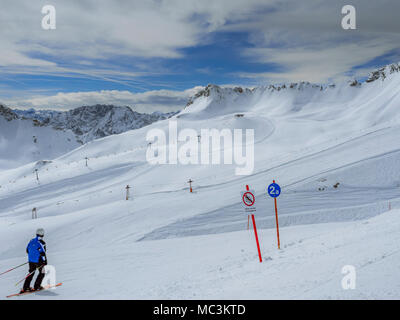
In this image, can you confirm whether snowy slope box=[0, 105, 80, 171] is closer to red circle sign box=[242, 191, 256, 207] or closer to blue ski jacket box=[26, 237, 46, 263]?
blue ski jacket box=[26, 237, 46, 263]

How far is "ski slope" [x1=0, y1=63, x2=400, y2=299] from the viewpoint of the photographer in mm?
6734

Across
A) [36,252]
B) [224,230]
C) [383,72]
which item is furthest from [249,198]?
[383,72]

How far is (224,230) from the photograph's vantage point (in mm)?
14242

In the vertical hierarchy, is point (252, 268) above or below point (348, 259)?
below

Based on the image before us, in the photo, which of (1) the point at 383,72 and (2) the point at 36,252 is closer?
(2) the point at 36,252

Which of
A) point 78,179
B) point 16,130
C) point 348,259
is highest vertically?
point 16,130

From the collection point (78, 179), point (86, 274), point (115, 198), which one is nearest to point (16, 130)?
point (78, 179)

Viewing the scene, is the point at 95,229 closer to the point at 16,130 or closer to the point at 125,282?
the point at 125,282

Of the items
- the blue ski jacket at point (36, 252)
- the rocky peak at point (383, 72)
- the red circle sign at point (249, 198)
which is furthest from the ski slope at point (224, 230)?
the rocky peak at point (383, 72)

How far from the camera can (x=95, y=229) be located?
620 inches

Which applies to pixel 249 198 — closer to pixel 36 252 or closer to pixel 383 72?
pixel 36 252

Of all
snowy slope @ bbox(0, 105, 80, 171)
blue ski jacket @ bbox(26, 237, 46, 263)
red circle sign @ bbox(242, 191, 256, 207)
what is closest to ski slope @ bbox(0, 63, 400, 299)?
blue ski jacket @ bbox(26, 237, 46, 263)

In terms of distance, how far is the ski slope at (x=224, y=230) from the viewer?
6.73m
